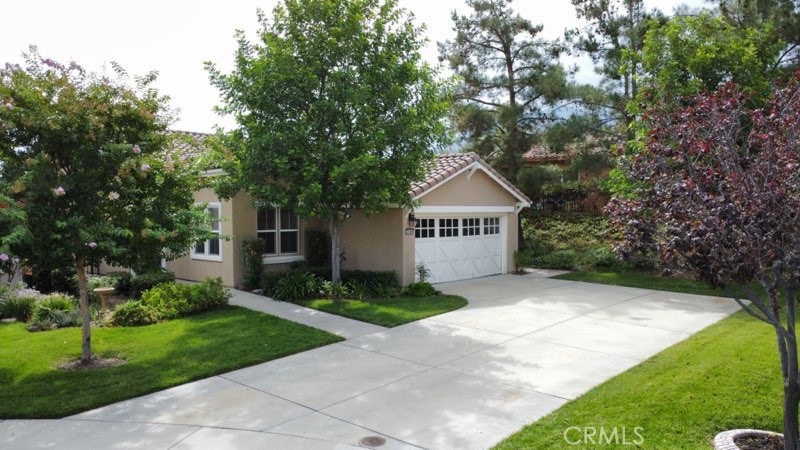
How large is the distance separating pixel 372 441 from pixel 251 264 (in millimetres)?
9598

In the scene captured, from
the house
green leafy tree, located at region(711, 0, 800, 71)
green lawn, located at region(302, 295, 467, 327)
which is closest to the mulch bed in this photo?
green lawn, located at region(302, 295, 467, 327)

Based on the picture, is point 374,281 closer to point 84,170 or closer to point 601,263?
point 84,170

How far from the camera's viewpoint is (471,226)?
1691cm

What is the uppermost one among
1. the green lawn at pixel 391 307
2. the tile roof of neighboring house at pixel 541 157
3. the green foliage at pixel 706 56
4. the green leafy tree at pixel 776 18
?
the green leafy tree at pixel 776 18

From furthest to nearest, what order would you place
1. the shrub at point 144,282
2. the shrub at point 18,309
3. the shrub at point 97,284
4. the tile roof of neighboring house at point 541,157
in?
the tile roof of neighboring house at point 541,157 < the shrub at point 144,282 < the shrub at point 97,284 < the shrub at point 18,309

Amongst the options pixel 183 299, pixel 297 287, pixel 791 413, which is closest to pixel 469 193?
pixel 297 287

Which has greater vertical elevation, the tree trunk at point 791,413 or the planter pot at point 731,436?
the tree trunk at point 791,413

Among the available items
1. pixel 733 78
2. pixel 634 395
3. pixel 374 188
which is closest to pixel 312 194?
pixel 374 188

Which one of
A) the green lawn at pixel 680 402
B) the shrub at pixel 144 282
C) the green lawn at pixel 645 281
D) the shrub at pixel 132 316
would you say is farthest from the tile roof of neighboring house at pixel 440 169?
the green lawn at pixel 680 402

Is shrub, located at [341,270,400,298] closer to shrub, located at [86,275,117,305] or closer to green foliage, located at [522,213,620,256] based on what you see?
shrub, located at [86,275,117,305]

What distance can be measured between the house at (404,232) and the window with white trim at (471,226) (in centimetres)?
3

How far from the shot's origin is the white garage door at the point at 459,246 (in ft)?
50.6

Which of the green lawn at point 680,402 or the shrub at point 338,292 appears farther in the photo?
the shrub at point 338,292

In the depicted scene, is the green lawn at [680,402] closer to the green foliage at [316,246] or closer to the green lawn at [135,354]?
the green lawn at [135,354]
